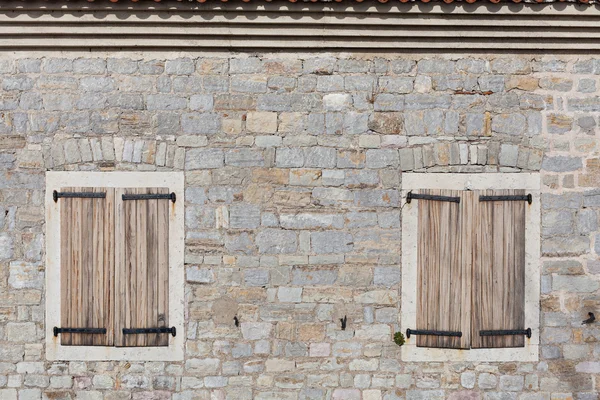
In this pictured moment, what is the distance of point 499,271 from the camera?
552 centimetres

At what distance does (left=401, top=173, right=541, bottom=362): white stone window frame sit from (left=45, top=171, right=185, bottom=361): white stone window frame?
206cm

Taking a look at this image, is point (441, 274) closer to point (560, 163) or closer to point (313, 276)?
point (313, 276)

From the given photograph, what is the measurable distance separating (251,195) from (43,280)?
2.06m

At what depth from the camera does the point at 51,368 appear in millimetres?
5457

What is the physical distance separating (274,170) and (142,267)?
1.50 metres

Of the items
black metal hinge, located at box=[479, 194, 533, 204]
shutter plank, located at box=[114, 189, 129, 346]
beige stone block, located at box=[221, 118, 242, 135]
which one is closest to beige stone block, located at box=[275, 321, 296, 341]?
shutter plank, located at box=[114, 189, 129, 346]

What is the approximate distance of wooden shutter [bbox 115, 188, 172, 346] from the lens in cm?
544

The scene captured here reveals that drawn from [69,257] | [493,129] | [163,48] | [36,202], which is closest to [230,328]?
[69,257]

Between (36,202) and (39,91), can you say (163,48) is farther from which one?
(36,202)

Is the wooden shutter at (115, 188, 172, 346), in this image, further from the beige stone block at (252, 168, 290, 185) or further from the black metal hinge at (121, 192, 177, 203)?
the beige stone block at (252, 168, 290, 185)

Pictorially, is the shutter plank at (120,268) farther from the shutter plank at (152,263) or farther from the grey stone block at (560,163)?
the grey stone block at (560,163)

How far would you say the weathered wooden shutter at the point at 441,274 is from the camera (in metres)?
5.49

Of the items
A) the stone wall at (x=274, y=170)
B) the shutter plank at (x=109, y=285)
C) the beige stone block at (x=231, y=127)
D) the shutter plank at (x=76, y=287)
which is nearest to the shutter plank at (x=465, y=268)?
the stone wall at (x=274, y=170)

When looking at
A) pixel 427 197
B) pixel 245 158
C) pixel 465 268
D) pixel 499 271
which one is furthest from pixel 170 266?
pixel 499 271
